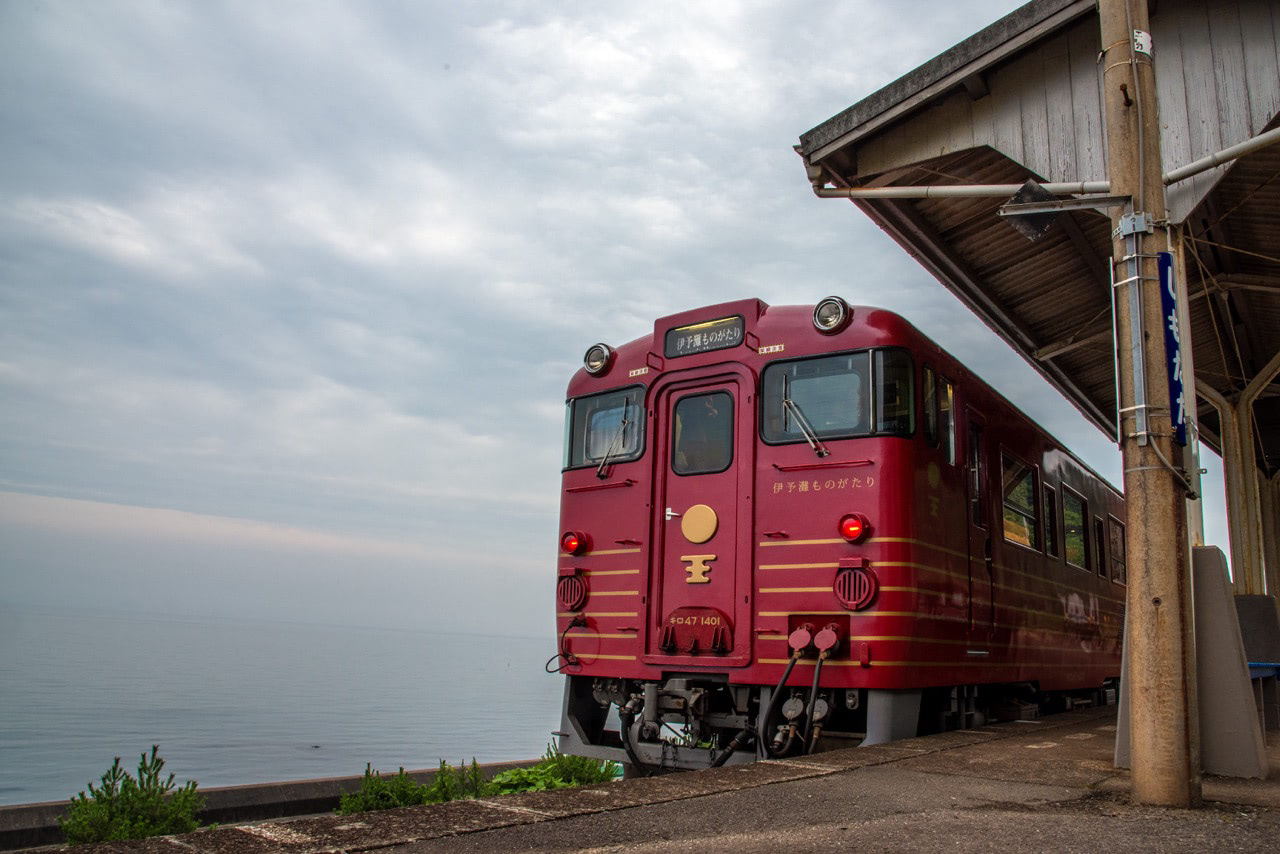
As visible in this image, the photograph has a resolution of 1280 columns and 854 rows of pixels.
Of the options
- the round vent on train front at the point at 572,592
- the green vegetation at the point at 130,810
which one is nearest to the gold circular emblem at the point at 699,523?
the round vent on train front at the point at 572,592

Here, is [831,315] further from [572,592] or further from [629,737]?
[629,737]

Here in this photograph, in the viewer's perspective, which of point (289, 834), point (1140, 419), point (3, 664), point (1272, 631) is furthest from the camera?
point (3, 664)

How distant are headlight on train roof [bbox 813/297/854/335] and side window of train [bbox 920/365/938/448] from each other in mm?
617

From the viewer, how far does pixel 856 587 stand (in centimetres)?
589

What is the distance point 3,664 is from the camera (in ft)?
123

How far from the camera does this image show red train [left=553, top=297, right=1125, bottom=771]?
19.5ft

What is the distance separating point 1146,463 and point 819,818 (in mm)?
1946

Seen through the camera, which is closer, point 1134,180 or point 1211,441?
point 1134,180

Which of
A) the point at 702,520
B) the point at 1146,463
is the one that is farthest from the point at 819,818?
the point at 702,520

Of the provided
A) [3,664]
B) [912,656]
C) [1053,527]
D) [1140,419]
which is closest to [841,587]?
[912,656]

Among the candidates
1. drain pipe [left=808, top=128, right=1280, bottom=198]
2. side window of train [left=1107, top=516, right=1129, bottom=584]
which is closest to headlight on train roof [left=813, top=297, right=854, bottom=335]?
drain pipe [left=808, top=128, right=1280, bottom=198]

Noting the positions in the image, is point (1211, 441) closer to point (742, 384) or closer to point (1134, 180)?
point (742, 384)

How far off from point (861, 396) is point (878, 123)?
2690mm

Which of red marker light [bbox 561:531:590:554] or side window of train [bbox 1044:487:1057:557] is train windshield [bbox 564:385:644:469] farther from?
side window of train [bbox 1044:487:1057:557]
